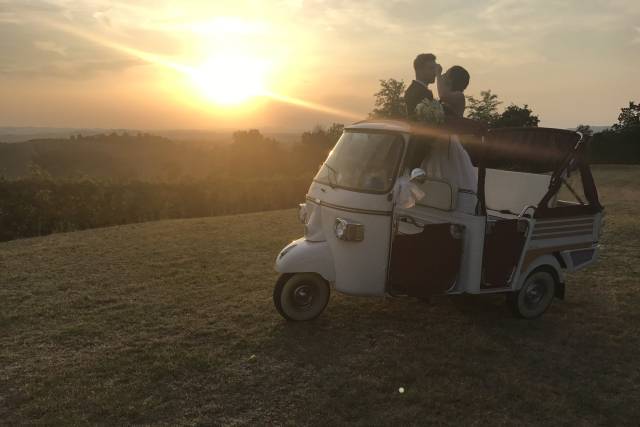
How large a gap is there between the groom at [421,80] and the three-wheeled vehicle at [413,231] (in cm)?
37

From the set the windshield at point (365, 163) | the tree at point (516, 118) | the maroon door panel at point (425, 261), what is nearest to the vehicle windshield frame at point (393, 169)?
the windshield at point (365, 163)

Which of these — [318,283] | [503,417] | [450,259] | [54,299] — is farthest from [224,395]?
[54,299]

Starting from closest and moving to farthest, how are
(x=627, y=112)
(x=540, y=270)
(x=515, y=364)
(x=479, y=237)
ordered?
(x=515, y=364), (x=479, y=237), (x=540, y=270), (x=627, y=112)

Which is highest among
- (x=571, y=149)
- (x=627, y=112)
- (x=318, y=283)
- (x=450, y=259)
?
(x=627, y=112)

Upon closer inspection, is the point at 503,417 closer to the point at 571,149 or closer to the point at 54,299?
the point at 571,149

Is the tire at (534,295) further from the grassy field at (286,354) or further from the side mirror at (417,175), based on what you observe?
the side mirror at (417,175)

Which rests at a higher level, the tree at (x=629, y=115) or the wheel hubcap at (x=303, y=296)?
the tree at (x=629, y=115)

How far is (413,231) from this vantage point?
6.00 m

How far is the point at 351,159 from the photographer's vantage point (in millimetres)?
5609

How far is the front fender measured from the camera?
534 centimetres

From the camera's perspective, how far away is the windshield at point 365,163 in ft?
17.3

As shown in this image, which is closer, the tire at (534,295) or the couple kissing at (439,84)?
the couple kissing at (439,84)

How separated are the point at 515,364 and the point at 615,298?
10.0ft

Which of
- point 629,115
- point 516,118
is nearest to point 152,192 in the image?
point 516,118
